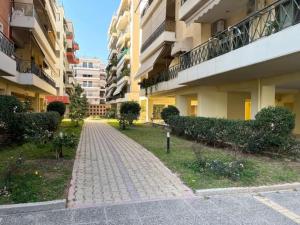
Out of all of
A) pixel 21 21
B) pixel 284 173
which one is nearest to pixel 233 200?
pixel 284 173

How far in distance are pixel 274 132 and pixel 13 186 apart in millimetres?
8200

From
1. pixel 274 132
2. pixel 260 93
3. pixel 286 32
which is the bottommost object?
pixel 274 132

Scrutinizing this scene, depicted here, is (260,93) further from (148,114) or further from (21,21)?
(148,114)

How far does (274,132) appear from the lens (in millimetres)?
10492

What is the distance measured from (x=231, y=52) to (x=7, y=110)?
9052 mm

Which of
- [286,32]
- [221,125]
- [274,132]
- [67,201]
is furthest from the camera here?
[221,125]

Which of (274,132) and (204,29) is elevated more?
(204,29)

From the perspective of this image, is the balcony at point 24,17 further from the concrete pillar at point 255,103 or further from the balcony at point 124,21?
the balcony at point 124,21

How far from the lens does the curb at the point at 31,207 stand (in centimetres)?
536

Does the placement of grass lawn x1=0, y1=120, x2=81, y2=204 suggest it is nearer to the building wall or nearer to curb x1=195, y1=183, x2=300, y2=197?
curb x1=195, y1=183, x2=300, y2=197

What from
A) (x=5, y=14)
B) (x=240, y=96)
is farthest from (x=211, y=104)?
(x=5, y=14)

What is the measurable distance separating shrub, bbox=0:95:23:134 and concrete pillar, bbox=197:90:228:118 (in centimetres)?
1095

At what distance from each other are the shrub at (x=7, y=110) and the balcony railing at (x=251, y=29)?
9061 millimetres

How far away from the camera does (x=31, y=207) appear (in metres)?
5.47
